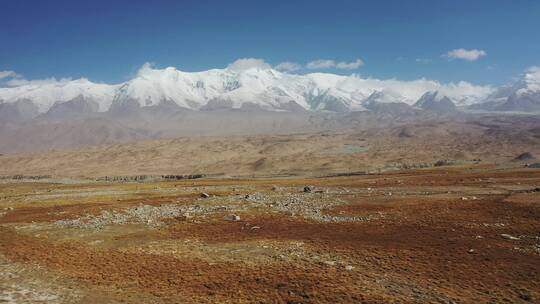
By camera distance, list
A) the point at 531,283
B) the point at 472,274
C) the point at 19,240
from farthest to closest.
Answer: the point at 19,240
the point at 472,274
the point at 531,283

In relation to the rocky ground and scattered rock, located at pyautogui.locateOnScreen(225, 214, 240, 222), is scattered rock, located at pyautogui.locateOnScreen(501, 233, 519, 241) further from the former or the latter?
scattered rock, located at pyautogui.locateOnScreen(225, 214, 240, 222)

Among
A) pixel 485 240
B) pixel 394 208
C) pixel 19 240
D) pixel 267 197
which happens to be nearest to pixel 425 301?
pixel 485 240

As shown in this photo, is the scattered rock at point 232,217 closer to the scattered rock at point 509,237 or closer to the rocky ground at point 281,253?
the rocky ground at point 281,253

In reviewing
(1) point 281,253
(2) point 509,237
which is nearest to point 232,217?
(1) point 281,253

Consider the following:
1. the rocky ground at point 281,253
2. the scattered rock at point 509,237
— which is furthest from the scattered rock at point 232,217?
the scattered rock at point 509,237

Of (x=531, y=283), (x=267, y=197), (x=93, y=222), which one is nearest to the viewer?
(x=531, y=283)

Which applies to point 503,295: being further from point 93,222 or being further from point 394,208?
point 93,222

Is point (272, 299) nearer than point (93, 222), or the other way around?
point (272, 299)

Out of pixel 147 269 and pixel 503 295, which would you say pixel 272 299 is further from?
pixel 503 295

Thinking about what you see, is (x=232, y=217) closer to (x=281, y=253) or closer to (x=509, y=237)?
(x=281, y=253)
